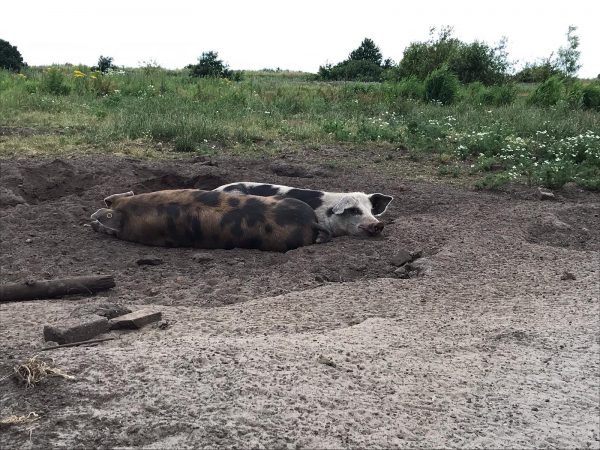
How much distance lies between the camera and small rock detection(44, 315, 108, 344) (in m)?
3.86

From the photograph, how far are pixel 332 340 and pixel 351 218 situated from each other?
306cm

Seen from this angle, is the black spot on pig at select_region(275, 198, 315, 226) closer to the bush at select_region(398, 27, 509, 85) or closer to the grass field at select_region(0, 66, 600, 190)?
the grass field at select_region(0, 66, 600, 190)

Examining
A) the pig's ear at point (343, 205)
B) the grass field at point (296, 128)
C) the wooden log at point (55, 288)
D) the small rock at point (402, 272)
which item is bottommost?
the wooden log at point (55, 288)

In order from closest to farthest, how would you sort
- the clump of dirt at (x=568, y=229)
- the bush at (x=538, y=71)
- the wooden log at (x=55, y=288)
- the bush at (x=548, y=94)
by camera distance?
the wooden log at (x=55, y=288) → the clump of dirt at (x=568, y=229) → the bush at (x=548, y=94) → the bush at (x=538, y=71)

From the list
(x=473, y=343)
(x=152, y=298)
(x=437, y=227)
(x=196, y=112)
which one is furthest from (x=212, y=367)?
(x=196, y=112)

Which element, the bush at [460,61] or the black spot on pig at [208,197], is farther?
the bush at [460,61]

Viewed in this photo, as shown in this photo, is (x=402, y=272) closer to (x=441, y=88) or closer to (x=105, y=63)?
(x=441, y=88)

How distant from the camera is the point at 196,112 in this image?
13.4 metres

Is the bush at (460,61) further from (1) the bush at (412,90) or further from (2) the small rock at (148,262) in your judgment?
(2) the small rock at (148,262)

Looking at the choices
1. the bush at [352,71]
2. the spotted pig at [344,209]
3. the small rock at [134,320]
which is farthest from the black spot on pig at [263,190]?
the bush at [352,71]

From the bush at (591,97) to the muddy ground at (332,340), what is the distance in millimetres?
10996

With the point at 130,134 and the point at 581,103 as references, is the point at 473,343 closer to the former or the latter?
the point at 130,134

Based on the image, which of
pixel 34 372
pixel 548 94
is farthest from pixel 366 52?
pixel 34 372

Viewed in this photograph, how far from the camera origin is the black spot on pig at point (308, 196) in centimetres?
713
